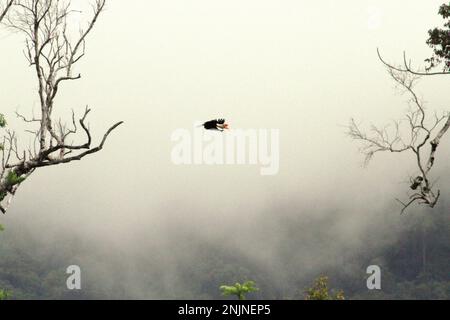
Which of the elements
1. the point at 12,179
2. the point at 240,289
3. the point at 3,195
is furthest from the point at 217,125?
the point at 3,195

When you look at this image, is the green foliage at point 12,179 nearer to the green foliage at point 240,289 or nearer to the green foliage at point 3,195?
the green foliage at point 3,195

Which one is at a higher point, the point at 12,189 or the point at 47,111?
the point at 47,111

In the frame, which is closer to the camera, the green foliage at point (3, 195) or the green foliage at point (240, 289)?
the green foliage at point (3, 195)

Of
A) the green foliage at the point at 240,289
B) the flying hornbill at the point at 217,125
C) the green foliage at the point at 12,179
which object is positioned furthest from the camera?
the flying hornbill at the point at 217,125

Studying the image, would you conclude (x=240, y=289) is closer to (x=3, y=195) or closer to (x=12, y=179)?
(x=12, y=179)

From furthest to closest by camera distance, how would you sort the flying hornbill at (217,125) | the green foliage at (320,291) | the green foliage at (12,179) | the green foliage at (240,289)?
the green foliage at (320,291) → the flying hornbill at (217,125) → the green foliage at (240,289) → the green foliage at (12,179)

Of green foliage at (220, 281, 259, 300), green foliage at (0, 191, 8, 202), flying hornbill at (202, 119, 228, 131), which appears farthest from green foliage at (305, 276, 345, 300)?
green foliage at (0, 191, 8, 202)

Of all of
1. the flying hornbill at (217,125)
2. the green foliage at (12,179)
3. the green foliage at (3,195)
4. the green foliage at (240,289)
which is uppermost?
the flying hornbill at (217,125)

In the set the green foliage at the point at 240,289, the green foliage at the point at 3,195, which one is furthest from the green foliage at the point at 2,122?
the green foliage at the point at 240,289
